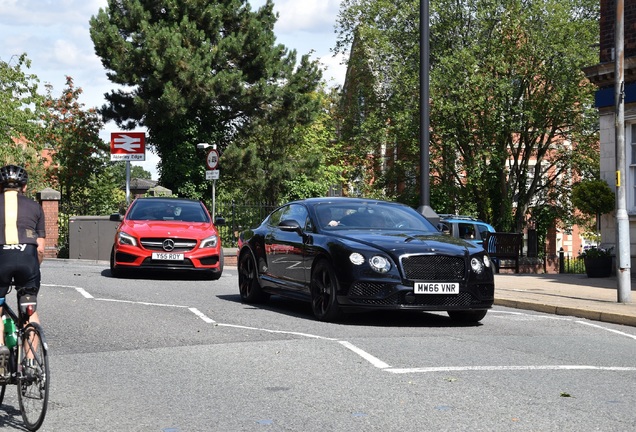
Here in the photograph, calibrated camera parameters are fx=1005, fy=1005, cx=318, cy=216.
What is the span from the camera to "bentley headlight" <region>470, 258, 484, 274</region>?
39.1ft

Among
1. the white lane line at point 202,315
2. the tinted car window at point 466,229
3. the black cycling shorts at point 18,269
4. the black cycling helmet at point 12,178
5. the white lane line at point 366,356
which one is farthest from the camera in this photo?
the tinted car window at point 466,229

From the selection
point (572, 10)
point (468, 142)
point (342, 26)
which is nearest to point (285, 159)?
point (342, 26)

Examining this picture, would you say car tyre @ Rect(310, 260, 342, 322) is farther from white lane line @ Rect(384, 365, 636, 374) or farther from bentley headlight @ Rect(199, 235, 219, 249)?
bentley headlight @ Rect(199, 235, 219, 249)

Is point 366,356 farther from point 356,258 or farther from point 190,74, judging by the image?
point 190,74

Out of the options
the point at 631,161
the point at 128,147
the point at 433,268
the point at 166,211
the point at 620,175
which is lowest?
the point at 433,268

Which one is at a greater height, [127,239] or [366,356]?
[127,239]

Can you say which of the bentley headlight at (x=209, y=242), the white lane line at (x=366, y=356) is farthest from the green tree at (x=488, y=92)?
the white lane line at (x=366, y=356)

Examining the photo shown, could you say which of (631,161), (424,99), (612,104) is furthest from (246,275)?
(612,104)

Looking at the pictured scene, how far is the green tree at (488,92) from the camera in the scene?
35781 millimetres

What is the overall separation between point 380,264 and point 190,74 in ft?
92.5

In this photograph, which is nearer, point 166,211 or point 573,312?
point 573,312

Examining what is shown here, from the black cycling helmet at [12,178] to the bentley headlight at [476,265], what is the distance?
6.41 m

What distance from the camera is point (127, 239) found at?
18312 mm

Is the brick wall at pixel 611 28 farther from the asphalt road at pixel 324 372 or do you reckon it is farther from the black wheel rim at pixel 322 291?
the black wheel rim at pixel 322 291
